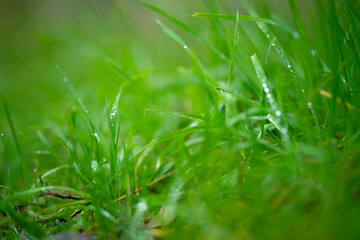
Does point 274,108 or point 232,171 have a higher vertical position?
point 274,108

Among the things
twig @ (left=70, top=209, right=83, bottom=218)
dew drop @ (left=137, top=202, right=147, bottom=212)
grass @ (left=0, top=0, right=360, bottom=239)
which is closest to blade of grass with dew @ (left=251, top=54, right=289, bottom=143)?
grass @ (left=0, top=0, right=360, bottom=239)

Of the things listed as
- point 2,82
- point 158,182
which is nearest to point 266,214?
point 158,182

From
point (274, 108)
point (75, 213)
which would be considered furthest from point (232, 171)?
point (75, 213)

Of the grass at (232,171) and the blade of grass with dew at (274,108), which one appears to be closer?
the grass at (232,171)

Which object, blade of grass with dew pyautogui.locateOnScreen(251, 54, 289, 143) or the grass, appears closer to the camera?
the grass

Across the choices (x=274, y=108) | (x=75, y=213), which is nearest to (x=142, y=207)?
(x=75, y=213)

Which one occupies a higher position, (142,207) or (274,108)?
(274,108)

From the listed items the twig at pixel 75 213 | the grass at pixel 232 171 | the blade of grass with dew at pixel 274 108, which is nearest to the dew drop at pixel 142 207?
the grass at pixel 232 171

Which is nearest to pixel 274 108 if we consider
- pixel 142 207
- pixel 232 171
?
pixel 232 171

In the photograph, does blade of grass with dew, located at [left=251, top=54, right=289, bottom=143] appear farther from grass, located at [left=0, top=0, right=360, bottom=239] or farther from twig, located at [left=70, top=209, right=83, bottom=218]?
twig, located at [left=70, top=209, right=83, bottom=218]

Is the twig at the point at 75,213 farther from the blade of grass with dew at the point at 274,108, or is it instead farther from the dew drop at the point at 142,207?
the blade of grass with dew at the point at 274,108

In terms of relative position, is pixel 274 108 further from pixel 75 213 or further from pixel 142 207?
pixel 75 213

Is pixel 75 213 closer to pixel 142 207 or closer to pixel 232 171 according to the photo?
pixel 142 207
